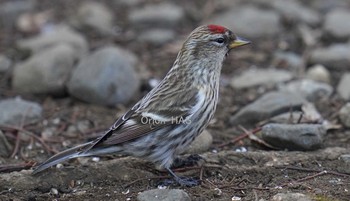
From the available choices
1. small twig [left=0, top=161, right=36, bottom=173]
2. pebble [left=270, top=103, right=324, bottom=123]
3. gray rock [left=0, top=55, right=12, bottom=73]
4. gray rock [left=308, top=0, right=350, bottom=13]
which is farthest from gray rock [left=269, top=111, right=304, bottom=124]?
gray rock [left=308, top=0, right=350, bottom=13]

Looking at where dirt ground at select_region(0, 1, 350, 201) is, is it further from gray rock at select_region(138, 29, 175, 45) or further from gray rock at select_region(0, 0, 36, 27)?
gray rock at select_region(0, 0, 36, 27)

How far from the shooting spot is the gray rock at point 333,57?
7.14 m

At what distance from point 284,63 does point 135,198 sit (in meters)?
3.57

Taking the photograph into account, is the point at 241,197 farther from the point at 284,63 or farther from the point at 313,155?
the point at 284,63

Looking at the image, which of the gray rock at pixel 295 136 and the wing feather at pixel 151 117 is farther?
the gray rock at pixel 295 136

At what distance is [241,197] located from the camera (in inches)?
171

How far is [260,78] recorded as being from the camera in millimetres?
6906

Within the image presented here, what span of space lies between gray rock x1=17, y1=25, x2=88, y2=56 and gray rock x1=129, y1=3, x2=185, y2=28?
855 mm

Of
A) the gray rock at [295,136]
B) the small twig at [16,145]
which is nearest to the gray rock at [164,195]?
the gray rock at [295,136]

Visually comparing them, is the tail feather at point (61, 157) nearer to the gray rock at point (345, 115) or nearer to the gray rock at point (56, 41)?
the gray rock at point (345, 115)

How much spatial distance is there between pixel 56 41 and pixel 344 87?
3129 millimetres

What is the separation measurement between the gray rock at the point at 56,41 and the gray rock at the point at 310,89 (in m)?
2.21

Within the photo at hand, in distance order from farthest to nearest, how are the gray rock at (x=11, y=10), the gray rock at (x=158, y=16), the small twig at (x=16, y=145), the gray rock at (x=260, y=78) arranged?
the gray rock at (x=11, y=10) < the gray rock at (x=158, y=16) < the gray rock at (x=260, y=78) < the small twig at (x=16, y=145)

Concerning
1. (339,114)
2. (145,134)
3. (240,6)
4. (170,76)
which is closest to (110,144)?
(145,134)
